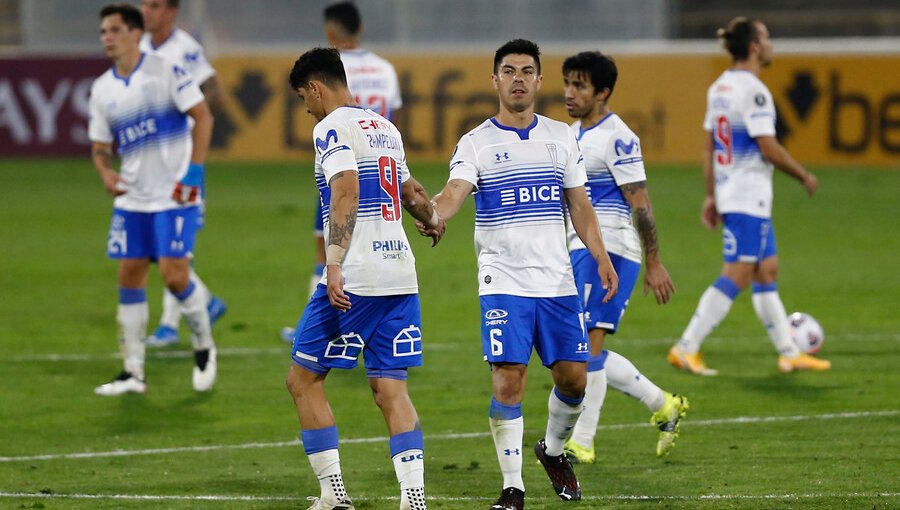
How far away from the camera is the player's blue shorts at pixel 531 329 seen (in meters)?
6.72

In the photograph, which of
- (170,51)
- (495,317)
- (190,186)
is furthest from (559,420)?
(170,51)

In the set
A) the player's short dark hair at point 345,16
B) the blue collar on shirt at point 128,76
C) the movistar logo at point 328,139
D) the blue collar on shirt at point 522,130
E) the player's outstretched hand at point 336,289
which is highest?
the player's short dark hair at point 345,16

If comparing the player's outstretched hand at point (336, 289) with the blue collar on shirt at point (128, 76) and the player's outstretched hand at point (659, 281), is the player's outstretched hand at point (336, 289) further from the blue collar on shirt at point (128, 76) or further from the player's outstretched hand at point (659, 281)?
the blue collar on shirt at point (128, 76)

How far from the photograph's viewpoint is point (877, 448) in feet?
26.6

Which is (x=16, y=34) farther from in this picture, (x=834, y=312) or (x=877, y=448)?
(x=877, y=448)

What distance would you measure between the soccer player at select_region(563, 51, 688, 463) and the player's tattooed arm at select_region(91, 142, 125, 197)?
11.4 feet

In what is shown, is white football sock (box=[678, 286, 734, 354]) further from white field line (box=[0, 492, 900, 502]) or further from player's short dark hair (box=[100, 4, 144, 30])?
player's short dark hair (box=[100, 4, 144, 30])

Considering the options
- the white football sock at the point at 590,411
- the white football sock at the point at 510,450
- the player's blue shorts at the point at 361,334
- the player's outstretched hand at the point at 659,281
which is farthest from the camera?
the white football sock at the point at 590,411

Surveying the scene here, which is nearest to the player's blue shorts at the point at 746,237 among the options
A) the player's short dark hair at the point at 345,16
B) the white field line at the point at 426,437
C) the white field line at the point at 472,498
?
the white field line at the point at 426,437

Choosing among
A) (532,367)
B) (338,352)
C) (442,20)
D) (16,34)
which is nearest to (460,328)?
(532,367)

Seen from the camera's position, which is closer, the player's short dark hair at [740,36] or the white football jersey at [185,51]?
the player's short dark hair at [740,36]

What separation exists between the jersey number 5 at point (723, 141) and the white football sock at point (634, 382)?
3238mm

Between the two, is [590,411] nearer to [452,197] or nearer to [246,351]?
[452,197]

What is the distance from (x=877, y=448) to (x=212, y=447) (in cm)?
386
